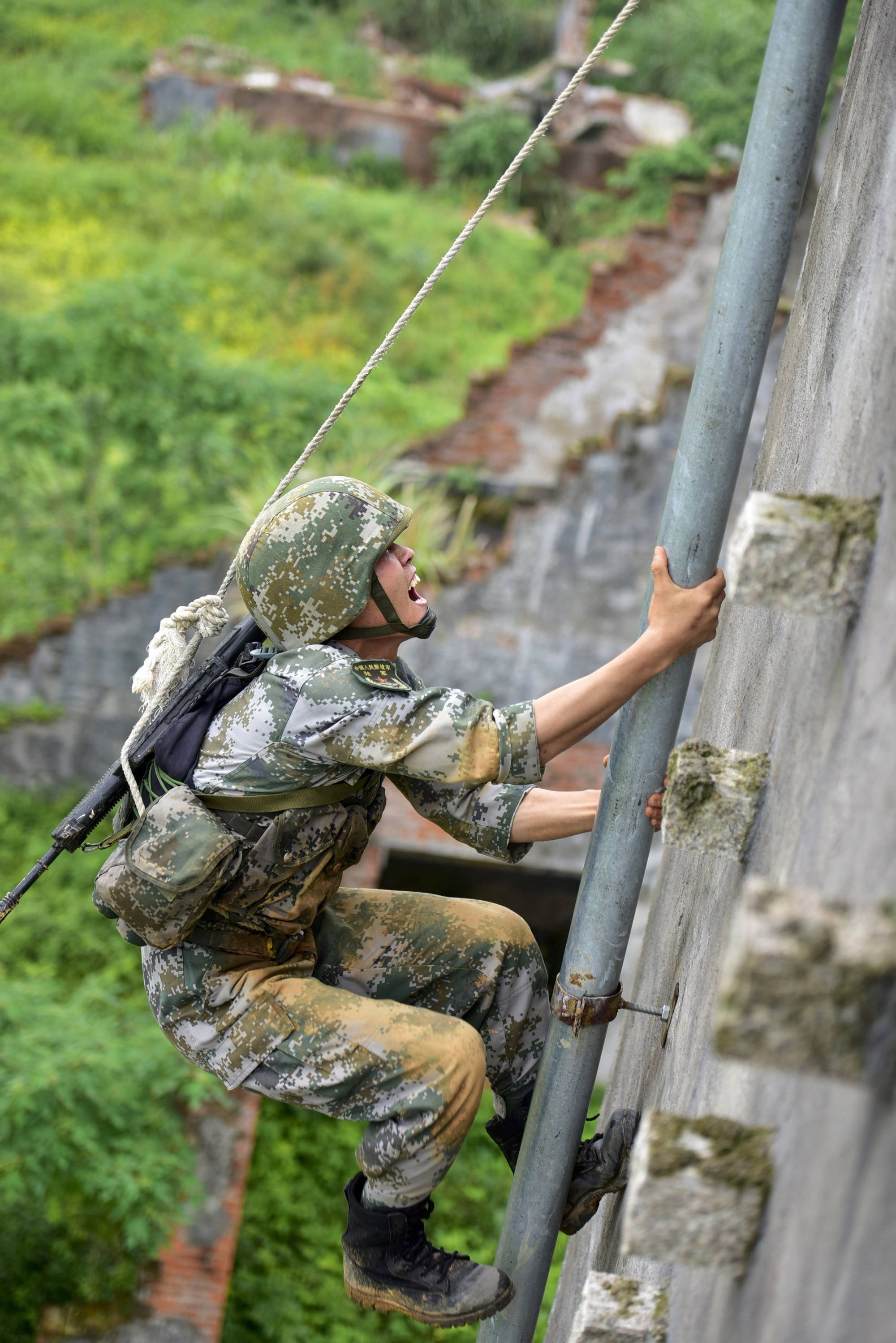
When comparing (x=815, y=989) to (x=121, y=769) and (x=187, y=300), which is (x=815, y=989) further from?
(x=187, y=300)

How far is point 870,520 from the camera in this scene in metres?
1.43

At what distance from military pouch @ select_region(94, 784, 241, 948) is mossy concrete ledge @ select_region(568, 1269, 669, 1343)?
1062 mm

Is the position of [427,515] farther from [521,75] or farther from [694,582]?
[521,75]

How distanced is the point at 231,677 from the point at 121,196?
12979mm

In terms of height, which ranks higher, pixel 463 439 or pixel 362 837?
pixel 463 439

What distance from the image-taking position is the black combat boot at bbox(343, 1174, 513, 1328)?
2.60m

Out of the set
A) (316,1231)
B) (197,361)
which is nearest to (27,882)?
(316,1231)

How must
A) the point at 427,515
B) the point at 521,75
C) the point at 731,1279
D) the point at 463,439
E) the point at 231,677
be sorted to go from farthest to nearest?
1. the point at 521,75
2. the point at 463,439
3. the point at 427,515
4. the point at 231,677
5. the point at 731,1279

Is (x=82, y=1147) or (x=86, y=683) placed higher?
(x=86, y=683)

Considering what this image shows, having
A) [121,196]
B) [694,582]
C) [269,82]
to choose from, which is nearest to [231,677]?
[694,582]

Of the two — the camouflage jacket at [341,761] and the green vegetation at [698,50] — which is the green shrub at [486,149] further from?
the camouflage jacket at [341,761]

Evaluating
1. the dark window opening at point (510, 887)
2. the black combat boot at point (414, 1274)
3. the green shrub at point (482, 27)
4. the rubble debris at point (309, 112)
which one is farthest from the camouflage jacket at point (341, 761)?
the green shrub at point (482, 27)

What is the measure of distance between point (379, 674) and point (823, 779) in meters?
1.18

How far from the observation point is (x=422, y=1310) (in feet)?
8.50
